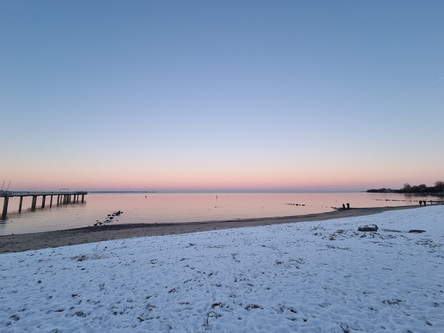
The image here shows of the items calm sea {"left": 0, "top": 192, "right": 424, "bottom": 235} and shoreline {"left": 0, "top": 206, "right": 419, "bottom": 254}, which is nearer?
shoreline {"left": 0, "top": 206, "right": 419, "bottom": 254}

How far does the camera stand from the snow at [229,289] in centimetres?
561

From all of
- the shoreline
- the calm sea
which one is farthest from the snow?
the calm sea

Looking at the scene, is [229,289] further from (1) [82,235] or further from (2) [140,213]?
(2) [140,213]

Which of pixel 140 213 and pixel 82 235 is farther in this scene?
pixel 140 213

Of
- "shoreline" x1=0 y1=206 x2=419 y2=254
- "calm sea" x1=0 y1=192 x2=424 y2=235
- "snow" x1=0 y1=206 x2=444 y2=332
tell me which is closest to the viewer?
"snow" x1=0 y1=206 x2=444 y2=332

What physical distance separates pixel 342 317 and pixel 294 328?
1.39m

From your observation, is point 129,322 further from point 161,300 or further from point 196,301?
point 196,301

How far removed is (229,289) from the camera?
755 cm

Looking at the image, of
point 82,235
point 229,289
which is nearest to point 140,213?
point 82,235

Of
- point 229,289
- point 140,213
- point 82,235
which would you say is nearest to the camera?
point 229,289

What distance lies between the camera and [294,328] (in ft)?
17.5

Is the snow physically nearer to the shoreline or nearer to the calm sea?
the shoreline

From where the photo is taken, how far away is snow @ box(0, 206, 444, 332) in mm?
5613

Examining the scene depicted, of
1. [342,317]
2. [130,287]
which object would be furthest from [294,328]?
[130,287]
